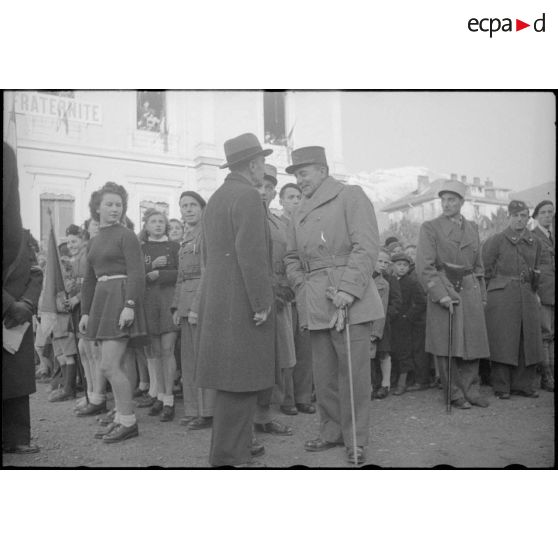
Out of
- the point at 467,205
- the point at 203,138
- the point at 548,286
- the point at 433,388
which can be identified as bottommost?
the point at 433,388

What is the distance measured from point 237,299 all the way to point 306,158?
1.03 meters

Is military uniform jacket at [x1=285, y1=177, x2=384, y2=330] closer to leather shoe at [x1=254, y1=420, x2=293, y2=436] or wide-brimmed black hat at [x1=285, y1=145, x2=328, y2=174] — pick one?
wide-brimmed black hat at [x1=285, y1=145, x2=328, y2=174]

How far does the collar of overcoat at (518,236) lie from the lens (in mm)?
4043

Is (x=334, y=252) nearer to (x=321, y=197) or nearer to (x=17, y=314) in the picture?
(x=321, y=197)

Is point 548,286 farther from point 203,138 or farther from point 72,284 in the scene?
point 72,284

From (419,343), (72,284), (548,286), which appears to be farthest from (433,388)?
(72,284)

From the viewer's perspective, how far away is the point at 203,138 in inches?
154

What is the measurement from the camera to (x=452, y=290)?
415 centimetres

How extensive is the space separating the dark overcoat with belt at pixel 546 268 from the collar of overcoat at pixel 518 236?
0.12ft

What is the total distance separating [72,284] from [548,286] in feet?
10.8

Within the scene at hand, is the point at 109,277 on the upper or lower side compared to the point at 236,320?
upper

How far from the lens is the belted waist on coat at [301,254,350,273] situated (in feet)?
12.1

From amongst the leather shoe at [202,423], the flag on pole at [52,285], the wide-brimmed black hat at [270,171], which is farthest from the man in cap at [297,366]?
the flag on pole at [52,285]

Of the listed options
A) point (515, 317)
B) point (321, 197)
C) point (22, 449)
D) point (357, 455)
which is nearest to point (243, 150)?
point (321, 197)
